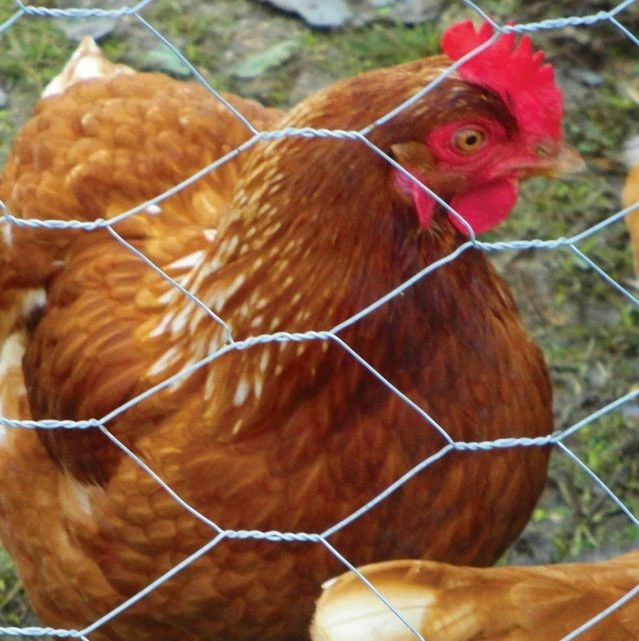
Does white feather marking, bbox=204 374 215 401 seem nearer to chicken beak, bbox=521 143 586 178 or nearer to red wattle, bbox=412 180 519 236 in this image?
red wattle, bbox=412 180 519 236

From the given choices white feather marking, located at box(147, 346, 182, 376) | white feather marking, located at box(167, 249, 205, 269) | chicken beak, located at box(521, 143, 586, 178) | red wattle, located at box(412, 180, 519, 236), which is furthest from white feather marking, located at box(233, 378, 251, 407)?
chicken beak, located at box(521, 143, 586, 178)

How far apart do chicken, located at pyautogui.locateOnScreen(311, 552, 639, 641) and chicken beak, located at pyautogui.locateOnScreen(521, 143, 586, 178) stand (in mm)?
484

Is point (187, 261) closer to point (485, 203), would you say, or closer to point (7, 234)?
point (7, 234)

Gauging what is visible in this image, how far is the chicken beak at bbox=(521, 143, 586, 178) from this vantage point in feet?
5.01

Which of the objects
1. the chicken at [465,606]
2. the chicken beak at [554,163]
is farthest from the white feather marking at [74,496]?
the chicken beak at [554,163]

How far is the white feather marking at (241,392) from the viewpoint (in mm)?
1588

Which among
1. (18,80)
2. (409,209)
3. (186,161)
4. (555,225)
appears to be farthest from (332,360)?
(18,80)

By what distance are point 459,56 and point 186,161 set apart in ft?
1.72

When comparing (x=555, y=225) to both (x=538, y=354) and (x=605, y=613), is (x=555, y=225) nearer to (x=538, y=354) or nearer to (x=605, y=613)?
(x=538, y=354)

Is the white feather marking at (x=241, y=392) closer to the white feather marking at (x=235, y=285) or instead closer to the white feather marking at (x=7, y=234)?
the white feather marking at (x=235, y=285)

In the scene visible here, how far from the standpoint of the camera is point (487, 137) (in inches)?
58.7

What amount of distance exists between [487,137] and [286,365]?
369 mm

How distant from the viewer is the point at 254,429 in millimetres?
1601

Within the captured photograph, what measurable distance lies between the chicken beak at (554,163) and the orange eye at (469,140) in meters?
0.07
